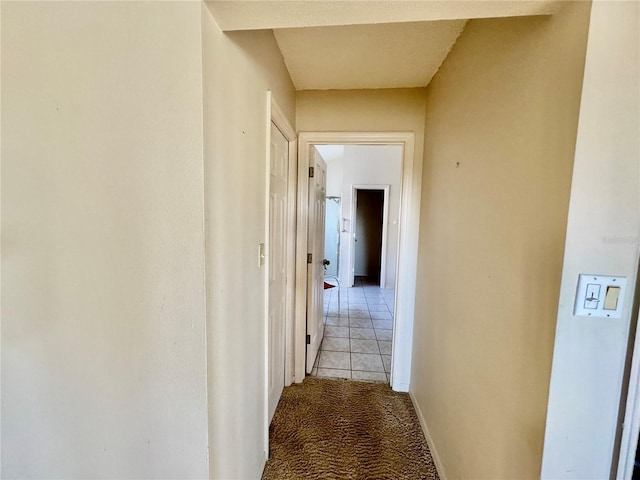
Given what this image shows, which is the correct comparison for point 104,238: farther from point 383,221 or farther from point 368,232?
point 368,232

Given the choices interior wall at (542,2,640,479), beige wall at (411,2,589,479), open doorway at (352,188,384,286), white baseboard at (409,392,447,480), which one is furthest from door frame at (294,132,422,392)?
open doorway at (352,188,384,286)

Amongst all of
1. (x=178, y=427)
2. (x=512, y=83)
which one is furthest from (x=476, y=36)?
(x=178, y=427)

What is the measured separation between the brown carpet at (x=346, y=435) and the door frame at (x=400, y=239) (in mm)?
221

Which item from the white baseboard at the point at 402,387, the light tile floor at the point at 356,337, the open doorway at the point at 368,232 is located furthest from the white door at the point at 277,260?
the open doorway at the point at 368,232

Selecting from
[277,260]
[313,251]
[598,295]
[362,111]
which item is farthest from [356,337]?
[598,295]

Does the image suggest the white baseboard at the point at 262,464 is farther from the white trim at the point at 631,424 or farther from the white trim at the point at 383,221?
the white trim at the point at 383,221

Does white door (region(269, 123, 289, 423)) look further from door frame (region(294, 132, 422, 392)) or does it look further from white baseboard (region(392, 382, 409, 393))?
white baseboard (region(392, 382, 409, 393))

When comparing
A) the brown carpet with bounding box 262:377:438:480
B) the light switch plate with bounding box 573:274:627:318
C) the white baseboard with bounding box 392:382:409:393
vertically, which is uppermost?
the light switch plate with bounding box 573:274:627:318

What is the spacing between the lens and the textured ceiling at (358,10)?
2.50 ft

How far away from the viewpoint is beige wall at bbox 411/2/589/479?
0.75 m

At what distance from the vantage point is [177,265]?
86 centimetres

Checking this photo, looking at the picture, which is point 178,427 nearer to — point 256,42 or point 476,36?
point 256,42

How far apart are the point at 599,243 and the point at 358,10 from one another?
890mm

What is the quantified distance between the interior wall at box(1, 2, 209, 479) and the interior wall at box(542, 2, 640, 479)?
101 cm
